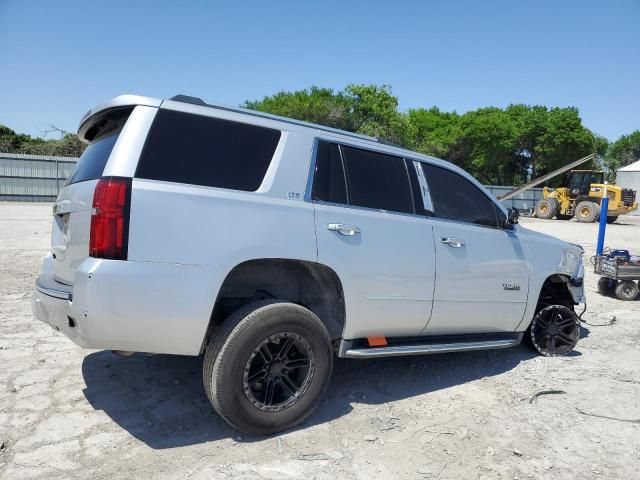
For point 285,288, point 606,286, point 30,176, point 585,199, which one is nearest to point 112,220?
point 285,288

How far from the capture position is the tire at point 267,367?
300cm

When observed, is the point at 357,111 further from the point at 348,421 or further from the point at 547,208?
the point at 348,421

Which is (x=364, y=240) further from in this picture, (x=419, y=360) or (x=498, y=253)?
(x=419, y=360)

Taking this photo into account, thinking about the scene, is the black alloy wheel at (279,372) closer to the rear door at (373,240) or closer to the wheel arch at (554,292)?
the rear door at (373,240)

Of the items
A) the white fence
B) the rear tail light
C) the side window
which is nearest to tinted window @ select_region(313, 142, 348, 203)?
the side window

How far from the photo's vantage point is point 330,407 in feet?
12.3

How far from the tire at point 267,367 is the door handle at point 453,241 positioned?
4.33ft

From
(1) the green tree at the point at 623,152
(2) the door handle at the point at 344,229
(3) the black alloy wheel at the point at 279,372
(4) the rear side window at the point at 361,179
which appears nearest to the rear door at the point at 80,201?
(3) the black alloy wheel at the point at 279,372

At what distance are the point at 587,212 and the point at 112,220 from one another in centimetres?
2842

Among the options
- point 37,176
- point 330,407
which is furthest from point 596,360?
point 37,176

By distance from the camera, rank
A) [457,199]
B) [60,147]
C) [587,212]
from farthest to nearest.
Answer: [60,147]
[587,212]
[457,199]

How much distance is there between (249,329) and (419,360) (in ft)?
7.82

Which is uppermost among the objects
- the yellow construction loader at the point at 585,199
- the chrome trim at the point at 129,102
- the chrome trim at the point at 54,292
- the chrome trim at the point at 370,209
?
the yellow construction loader at the point at 585,199

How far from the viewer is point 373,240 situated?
141 inches
